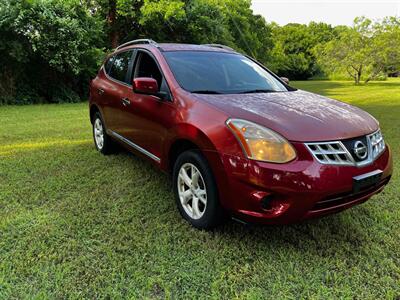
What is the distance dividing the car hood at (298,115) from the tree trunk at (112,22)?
1612 cm

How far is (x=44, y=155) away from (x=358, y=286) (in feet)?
14.9

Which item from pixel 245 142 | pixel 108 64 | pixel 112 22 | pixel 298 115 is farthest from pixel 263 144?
pixel 112 22

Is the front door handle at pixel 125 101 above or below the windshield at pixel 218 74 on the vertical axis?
below

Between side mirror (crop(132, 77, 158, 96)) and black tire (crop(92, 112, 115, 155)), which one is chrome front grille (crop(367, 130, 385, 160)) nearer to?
side mirror (crop(132, 77, 158, 96))

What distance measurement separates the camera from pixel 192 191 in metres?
3.00

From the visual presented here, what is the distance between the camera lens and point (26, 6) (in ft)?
39.9

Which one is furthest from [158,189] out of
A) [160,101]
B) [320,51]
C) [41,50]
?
[320,51]

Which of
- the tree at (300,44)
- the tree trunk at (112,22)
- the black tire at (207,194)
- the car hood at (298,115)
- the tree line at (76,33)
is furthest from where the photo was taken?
the tree at (300,44)

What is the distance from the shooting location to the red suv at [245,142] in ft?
7.89

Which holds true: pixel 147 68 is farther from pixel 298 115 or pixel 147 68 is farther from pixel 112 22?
pixel 112 22

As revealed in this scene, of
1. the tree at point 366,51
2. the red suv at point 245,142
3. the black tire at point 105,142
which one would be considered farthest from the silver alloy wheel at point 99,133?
the tree at point 366,51

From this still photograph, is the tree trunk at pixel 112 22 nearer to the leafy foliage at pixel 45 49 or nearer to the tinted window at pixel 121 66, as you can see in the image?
the leafy foliage at pixel 45 49

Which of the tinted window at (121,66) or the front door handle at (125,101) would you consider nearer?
the front door handle at (125,101)

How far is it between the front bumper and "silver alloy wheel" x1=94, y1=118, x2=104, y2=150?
3.06 metres
